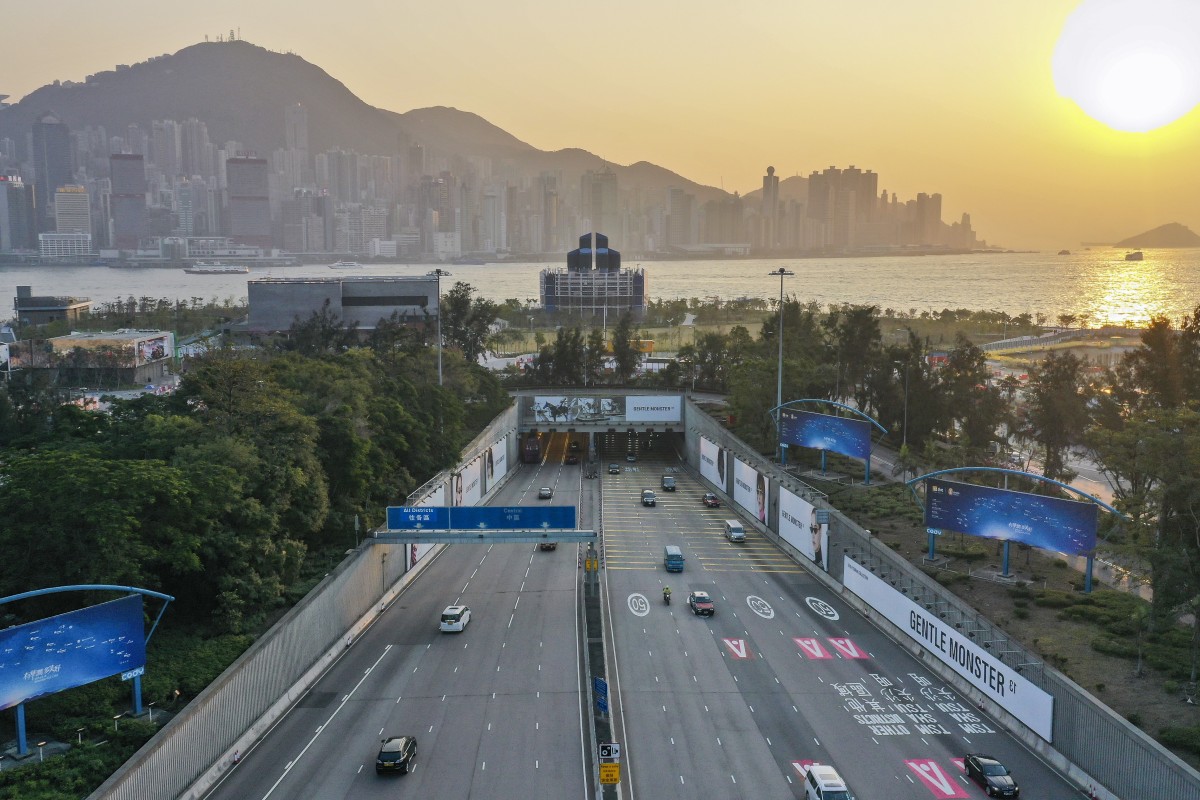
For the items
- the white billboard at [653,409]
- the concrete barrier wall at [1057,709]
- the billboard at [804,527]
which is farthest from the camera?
the white billboard at [653,409]

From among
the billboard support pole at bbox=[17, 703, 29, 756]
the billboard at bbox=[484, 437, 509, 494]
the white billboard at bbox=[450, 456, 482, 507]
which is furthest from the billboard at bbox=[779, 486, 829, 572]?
the billboard support pole at bbox=[17, 703, 29, 756]

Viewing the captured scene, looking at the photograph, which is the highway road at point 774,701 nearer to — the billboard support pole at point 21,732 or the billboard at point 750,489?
the billboard at point 750,489

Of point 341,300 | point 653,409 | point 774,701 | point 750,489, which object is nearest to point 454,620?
point 774,701

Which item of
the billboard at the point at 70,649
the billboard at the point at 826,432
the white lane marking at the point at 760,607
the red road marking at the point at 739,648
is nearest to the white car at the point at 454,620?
the red road marking at the point at 739,648

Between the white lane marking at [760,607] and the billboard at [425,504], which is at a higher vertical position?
the billboard at [425,504]

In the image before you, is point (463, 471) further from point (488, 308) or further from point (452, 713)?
point (488, 308)

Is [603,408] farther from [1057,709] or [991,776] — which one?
[991,776]
